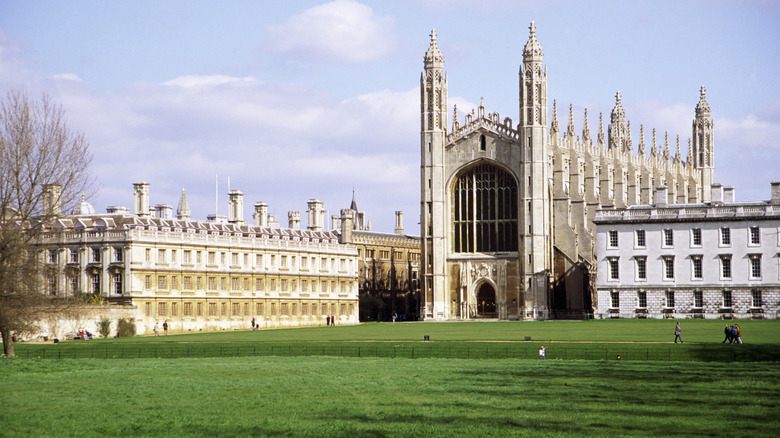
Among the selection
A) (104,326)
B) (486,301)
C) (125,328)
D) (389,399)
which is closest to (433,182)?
(486,301)

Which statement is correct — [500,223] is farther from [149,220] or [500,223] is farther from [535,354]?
[535,354]

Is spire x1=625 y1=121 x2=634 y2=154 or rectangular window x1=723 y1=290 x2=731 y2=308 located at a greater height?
spire x1=625 y1=121 x2=634 y2=154

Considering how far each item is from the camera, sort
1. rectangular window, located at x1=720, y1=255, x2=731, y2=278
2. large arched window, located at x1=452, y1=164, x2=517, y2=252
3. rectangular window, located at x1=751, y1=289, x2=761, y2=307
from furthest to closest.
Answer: large arched window, located at x1=452, y1=164, x2=517, y2=252 < rectangular window, located at x1=720, y1=255, x2=731, y2=278 < rectangular window, located at x1=751, y1=289, x2=761, y2=307

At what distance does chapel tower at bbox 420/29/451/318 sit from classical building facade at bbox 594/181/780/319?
59.6ft

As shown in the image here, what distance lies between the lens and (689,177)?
13162 cm

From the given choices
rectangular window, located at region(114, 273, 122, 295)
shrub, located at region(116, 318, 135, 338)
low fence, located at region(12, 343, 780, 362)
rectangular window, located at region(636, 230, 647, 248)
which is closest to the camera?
low fence, located at region(12, 343, 780, 362)

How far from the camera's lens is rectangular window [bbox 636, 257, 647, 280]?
84.1m

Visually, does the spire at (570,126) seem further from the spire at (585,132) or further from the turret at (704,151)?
the turret at (704,151)

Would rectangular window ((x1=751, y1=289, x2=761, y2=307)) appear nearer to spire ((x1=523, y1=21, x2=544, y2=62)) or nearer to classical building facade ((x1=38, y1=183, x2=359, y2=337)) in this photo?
spire ((x1=523, y1=21, x2=544, y2=62))

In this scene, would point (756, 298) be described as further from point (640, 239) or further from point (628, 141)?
point (628, 141)

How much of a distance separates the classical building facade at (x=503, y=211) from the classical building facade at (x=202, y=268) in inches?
386

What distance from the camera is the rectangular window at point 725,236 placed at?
8044 cm

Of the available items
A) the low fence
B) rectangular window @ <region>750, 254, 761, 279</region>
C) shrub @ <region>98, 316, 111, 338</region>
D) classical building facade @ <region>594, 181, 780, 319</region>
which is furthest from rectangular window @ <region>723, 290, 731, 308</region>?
shrub @ <region>98, 316, 111, 338</region>

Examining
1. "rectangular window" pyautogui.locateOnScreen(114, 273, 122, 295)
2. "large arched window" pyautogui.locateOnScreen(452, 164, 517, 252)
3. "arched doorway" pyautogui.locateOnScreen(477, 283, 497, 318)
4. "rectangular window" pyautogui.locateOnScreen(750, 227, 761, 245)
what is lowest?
"arched doorway" pyautogui.locateOnScreen(477, 283, 497, 318)
